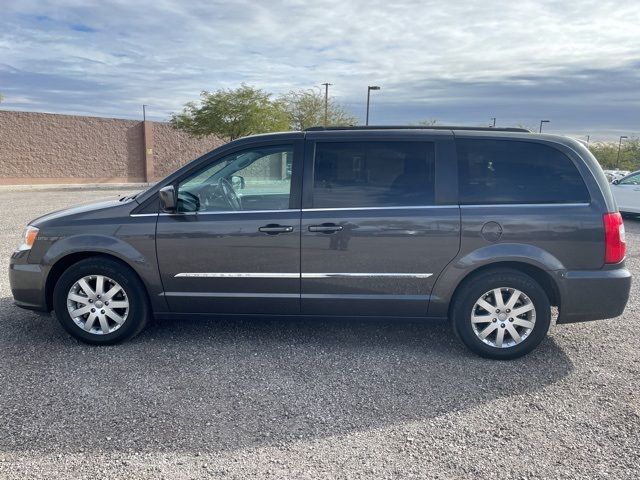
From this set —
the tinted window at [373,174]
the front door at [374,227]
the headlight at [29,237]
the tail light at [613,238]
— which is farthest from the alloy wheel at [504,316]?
the headlight at [29,237]

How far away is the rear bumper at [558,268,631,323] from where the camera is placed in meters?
3.97

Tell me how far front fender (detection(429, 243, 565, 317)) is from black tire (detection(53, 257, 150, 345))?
2.52m

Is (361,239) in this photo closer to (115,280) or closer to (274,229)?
(274,229)

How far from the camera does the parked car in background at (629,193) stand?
13022 millimetres

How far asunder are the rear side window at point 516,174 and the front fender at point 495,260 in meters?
0.39

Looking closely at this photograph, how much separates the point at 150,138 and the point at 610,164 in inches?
2257

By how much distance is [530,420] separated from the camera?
3244 millimetres

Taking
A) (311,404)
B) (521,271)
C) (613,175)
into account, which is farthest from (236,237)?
(613,175)

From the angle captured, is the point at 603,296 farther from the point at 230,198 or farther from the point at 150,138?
the point at 150,138

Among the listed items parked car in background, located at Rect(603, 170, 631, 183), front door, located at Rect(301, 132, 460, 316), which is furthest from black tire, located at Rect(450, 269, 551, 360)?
parked car in background, located at Rect(603, 170, 631, 183)

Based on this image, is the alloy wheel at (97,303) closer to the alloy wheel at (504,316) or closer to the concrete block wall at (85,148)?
the alloy wheel at (504,316)

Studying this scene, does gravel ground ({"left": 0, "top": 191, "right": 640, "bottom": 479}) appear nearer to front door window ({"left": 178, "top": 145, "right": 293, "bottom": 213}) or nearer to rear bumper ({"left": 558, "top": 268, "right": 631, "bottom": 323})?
rear bumper ({"left": 558, "top": 268, "right": 631, "bottom": 323})

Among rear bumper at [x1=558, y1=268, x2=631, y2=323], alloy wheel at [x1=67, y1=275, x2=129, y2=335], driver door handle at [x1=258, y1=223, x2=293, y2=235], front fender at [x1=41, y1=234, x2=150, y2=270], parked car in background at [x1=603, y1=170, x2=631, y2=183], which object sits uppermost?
parked car in background at [x1=603, y1=170, x2=631, y2=183]

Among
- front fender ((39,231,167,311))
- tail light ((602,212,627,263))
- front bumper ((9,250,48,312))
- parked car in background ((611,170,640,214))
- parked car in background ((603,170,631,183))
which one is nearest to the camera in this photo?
tail light ((602,212,627,263))
